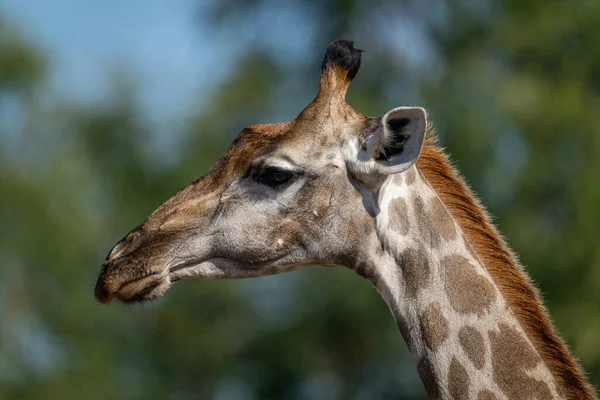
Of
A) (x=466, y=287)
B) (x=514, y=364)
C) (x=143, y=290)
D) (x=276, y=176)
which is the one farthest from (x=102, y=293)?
(x=514, y=364)

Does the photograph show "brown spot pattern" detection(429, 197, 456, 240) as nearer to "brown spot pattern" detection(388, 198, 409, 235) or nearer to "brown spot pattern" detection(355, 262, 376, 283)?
"brown spot pattern" detection(388, 198, 409, 235)

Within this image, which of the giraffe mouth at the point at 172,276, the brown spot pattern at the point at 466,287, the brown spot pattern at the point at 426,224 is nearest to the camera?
the brown spot pattern at the point at 466,287

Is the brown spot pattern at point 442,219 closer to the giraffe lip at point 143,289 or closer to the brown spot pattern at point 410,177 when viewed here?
the brown spot pattern at point 410,177

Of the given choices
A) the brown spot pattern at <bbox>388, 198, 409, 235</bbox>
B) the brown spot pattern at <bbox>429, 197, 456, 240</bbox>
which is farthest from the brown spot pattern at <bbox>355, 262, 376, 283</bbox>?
the brown spot pattern at <bbox>429, 197, 456, 240</bbox>

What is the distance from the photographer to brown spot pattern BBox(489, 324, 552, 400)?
7.92m

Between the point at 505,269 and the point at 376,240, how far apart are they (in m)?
0.98

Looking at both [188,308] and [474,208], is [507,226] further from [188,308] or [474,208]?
[474,208]

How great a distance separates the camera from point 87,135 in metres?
45.0

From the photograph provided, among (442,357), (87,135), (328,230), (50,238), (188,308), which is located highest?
(87,135)

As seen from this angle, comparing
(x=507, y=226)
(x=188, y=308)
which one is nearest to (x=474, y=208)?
(x=507, y=226)

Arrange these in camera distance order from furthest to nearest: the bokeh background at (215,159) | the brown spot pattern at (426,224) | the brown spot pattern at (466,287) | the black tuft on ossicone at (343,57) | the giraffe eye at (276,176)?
the bokeh background at (215,159) → the black tuft on ossicone at (343,57) → the giraffe eye at (276,176) → the brown spot pattern at (426,224) → the brown spot pattern at (466,287)

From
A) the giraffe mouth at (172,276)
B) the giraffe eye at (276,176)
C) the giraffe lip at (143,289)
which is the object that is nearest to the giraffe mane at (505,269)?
the giraffe eye at (276,176)

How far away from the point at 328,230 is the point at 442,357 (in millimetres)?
1285

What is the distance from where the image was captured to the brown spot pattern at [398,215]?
8.50 metres
